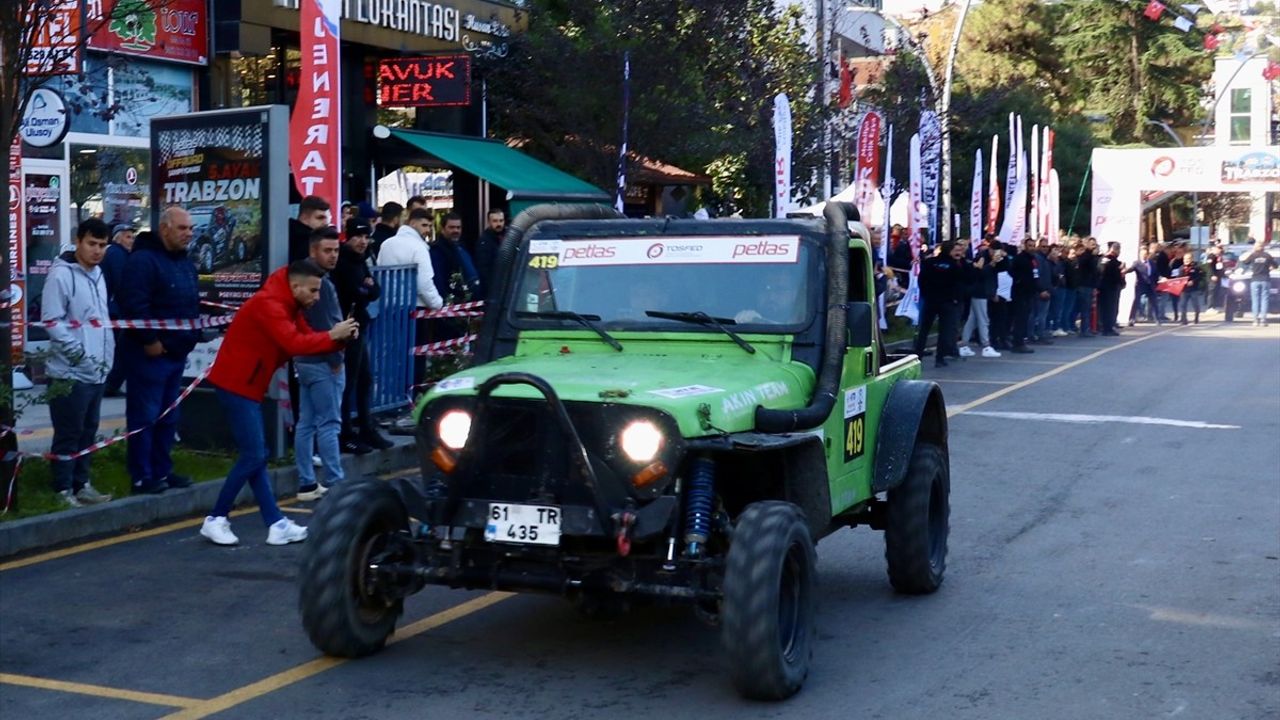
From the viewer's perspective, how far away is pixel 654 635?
23.4 feet

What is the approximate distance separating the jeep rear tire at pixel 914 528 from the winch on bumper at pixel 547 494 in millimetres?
2097

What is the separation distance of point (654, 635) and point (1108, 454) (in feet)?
24.6

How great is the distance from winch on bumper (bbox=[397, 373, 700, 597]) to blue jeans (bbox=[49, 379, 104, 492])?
427 cm

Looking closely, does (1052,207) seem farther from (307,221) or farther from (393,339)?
(307,221)

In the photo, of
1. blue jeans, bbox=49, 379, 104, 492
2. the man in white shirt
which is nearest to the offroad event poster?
the man in white shirt

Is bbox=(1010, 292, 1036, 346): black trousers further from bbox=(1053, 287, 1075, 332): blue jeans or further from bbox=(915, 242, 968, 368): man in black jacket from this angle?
bbox=(1053, 287, 1075, 332): blue jeans

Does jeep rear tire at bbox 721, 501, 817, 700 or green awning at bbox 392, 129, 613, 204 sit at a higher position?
green awning at bbox 392, 129, 613, 204

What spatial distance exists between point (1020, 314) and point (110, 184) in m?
15.4

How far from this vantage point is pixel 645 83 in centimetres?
2109

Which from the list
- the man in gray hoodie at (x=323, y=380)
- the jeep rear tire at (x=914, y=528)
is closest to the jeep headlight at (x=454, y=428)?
the jeep rear tire at (x=914, y=528)

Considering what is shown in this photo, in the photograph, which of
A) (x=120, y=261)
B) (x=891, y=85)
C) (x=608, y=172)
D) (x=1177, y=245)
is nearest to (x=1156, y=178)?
(x=1177, y=245)

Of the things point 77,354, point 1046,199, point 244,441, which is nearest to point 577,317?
point 244,441

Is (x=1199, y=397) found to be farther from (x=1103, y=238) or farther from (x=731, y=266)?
(x=1103, y=238)

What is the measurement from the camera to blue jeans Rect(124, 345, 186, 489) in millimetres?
10117
